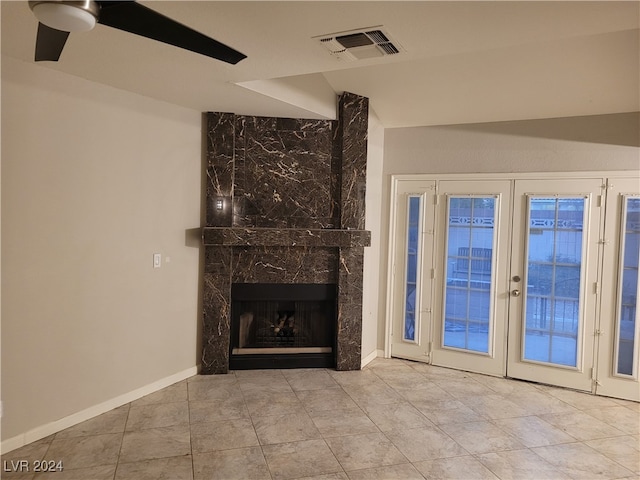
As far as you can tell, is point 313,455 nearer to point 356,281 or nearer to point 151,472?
point 151,472

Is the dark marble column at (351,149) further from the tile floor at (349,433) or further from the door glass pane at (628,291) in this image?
the door glass pane at (628,291)

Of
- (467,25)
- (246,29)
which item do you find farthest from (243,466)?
(467,25)

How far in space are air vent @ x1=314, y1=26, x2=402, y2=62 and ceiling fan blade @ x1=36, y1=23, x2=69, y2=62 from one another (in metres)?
1.27

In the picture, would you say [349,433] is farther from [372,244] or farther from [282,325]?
[372,244]

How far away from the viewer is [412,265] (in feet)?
16.2

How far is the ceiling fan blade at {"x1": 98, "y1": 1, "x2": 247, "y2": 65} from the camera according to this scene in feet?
5.88

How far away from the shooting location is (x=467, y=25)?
7.48ft

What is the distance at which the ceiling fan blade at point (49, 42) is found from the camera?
78.9 inches

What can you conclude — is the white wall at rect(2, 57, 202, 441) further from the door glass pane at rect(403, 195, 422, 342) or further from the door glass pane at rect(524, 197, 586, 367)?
the door glass pane at rect(524, 197, 586, 367)

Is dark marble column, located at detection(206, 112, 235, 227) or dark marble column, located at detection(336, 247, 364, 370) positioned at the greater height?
dark marble column, located at detection(206, 112, 235, 227)

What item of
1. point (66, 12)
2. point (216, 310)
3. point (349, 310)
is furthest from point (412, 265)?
point (66, 12)

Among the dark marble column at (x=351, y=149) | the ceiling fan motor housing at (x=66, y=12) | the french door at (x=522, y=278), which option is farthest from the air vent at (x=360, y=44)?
the french door at (x=522, y=278)

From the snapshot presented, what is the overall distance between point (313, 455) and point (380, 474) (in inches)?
17.9

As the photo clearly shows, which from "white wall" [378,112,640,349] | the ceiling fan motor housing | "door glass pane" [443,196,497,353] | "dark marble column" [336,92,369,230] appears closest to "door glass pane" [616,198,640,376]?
"white wall" [378,112,640,349]
